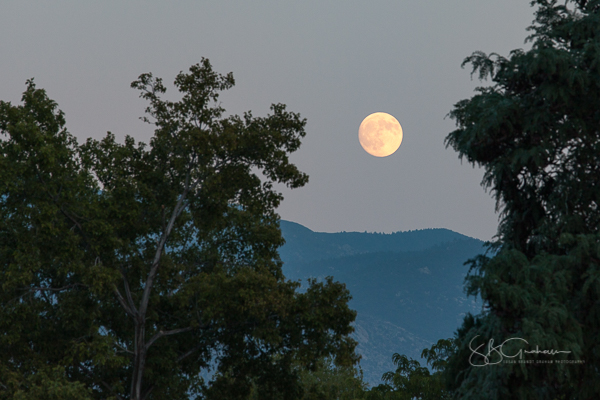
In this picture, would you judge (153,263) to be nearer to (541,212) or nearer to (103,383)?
(103,383)

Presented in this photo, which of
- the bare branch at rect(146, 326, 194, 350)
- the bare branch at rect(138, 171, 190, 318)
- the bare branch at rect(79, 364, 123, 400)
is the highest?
the bare branch at rect(138, 171, 190, 318)

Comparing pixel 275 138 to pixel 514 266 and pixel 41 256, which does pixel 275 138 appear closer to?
pixel 41 256

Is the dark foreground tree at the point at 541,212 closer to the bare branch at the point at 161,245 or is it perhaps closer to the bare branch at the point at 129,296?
the bare branch at the point at 161,245

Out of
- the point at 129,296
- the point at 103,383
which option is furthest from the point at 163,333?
the point at 103,383

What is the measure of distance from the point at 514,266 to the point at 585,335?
5.79 ft

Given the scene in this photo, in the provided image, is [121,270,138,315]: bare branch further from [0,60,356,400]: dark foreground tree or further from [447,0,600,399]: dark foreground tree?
[447,0,600,399]: dark foreground tree

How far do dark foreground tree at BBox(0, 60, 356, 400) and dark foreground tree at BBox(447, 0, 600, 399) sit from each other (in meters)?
5.42

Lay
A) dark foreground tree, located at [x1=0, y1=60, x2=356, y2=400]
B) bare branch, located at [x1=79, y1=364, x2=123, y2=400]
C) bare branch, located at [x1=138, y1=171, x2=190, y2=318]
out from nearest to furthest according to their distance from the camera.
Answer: dark foreground tree, located at [x1=0, y1=60, x2=356, y2=400], bare branch, located at [x1=138, y1=171, x2=190, y2=318], bare branch, located at [x1=79, y1=364, x2=123, y2=400]

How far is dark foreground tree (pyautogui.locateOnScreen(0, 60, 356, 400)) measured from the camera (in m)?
14.3

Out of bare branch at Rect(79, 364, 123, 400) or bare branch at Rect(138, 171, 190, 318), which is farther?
bare branch at Rect(79, 364, 123, 400)

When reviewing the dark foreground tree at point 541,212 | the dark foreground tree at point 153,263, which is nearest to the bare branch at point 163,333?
the dark foreground tree at point 153,263

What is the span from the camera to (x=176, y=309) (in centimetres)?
1783

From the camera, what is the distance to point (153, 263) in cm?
1680

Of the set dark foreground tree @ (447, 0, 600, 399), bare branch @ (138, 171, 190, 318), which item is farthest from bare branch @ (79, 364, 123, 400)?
dark foreground tree @ (447, 0, 600, 399)
